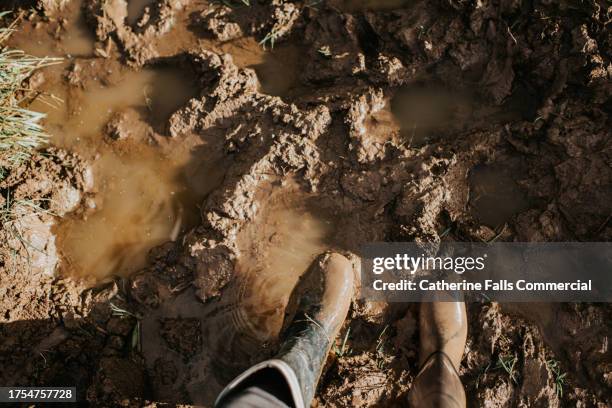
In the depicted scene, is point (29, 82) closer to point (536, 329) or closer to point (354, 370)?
point (354, 370)

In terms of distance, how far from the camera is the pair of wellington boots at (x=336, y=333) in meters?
2.54

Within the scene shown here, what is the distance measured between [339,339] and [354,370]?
20cm

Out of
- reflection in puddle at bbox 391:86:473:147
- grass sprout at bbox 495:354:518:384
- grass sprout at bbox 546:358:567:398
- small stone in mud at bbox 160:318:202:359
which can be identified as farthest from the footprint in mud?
grass sprout at bbox 546:358:567:398

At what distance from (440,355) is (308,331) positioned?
2.42 ft

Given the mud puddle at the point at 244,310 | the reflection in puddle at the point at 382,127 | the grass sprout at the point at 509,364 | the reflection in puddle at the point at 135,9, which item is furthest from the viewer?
the reflection in puddle at the point at 135,9

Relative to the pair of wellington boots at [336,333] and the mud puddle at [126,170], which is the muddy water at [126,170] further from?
the pair of wellington boots at [336,333]

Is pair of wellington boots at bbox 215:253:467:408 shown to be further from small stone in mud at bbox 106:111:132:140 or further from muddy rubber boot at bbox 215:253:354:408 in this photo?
small stone in mud at bbox 106:111:132:140

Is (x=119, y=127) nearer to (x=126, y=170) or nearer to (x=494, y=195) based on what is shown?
(x=126, y=170)

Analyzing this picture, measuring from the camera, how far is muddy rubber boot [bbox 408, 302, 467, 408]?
2.60 meters

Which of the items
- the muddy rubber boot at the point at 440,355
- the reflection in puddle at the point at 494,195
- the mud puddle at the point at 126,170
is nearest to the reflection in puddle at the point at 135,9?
the mud puddle at the point at 126,170

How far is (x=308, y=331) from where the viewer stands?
8.80ft

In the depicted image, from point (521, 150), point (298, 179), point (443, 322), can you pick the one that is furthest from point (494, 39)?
point (443, 322)

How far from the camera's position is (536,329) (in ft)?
9.04

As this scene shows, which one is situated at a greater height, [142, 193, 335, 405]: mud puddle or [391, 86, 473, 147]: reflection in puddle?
[391, 86, 473, 147]: reflection in puddle
